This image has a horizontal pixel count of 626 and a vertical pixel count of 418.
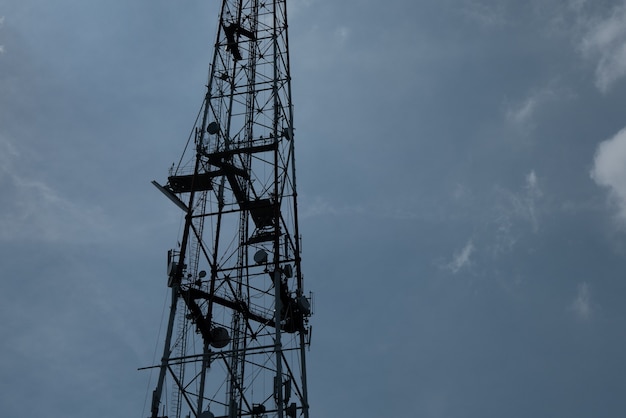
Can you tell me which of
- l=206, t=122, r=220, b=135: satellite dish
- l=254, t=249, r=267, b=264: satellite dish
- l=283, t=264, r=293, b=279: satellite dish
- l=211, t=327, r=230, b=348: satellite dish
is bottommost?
l=211, t=327, r=230, b=348: satellite dish

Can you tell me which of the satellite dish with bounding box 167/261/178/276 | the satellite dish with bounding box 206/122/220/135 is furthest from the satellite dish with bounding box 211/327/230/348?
the satellite dish with bounding box 206/122/220/135

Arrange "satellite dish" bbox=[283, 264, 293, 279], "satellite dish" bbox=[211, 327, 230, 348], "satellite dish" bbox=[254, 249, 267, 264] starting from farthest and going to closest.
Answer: "satellite dish" bbox=[254, 249, 267, 264] < "satellite dish" bbox=[283, 264, 293, 279] < "satellite dish" bbox=[211, 327, 230, 348]

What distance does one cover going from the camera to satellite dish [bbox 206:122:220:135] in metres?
51.5

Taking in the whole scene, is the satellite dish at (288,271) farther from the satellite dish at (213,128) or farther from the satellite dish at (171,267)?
the satellite dish at (213,128)

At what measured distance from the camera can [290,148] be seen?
5356 cm

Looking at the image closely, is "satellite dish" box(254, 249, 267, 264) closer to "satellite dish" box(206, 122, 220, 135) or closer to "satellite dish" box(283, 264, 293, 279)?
"satellite dish" box(283, 264, 293, 279)

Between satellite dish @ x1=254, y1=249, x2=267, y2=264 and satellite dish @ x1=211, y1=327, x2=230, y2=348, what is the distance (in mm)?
4610

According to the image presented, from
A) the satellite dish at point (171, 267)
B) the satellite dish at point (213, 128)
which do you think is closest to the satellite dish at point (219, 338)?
the satellite dish at point (171, 267)

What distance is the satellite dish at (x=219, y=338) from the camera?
154 ft

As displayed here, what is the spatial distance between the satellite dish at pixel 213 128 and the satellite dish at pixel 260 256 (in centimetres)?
864

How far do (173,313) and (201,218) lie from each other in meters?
7.00

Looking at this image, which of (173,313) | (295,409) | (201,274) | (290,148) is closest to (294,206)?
(290,148)

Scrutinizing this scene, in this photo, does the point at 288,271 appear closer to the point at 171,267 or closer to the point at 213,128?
the point at 171,267

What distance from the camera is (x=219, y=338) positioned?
46906 millimetres
